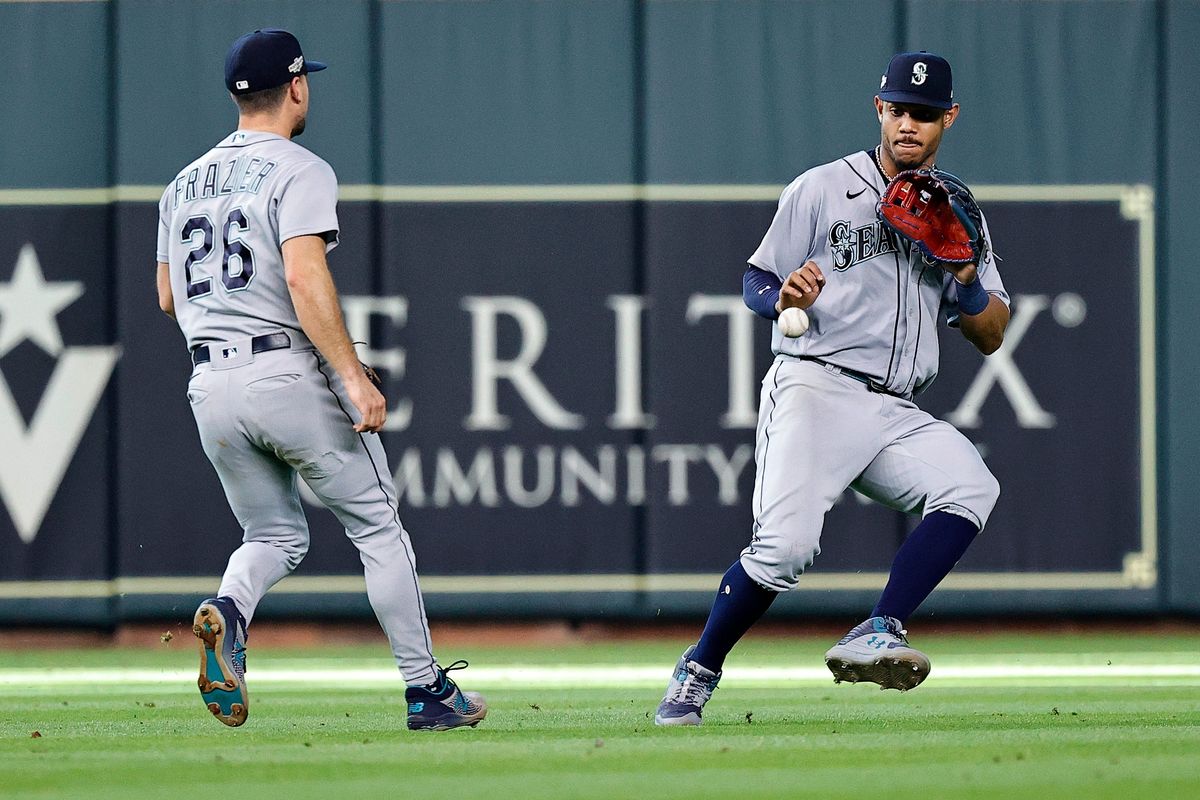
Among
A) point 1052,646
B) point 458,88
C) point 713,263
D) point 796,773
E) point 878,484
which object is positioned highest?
point 458,88

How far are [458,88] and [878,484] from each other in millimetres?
3963

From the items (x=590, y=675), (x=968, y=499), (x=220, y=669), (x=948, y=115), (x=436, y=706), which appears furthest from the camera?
(x=590, y=675)

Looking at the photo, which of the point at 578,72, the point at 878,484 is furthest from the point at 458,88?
the point at 878,484

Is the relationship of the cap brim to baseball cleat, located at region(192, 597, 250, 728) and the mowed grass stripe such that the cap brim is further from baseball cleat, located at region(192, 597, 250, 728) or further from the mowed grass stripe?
the mowed grass stripe

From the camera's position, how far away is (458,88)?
8.51 meters

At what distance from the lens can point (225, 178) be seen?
16.2 ft

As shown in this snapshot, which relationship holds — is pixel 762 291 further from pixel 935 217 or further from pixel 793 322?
pixel 935 217

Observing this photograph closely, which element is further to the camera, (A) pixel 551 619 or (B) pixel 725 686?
(A) pixel 551 619

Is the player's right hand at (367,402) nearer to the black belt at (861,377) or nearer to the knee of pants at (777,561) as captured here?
the knee of pants at (777,561)

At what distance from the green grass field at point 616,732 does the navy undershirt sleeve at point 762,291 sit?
3.72 feet

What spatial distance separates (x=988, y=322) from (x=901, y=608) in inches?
33.2

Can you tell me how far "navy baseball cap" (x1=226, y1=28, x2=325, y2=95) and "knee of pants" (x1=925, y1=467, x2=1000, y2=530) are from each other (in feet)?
6.81

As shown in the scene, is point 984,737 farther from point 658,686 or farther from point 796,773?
point 658,686

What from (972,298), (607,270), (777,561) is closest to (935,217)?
(972,298)
